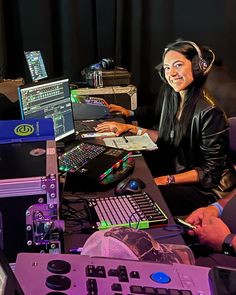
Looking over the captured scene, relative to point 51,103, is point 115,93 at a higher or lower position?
lower

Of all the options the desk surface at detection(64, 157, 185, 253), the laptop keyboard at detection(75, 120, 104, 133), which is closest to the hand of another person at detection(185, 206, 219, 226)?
the desk surface at detection(64, 157, 185, 253)

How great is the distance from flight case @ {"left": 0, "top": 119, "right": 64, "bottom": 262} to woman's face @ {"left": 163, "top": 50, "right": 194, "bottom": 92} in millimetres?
1349

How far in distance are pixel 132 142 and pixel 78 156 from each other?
435 mm

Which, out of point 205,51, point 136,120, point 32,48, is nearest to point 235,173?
point 205,51

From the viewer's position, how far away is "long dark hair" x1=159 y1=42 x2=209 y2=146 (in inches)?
92.0

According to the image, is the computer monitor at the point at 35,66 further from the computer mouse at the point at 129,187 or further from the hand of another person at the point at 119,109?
the computer mouse at the point at 129,187

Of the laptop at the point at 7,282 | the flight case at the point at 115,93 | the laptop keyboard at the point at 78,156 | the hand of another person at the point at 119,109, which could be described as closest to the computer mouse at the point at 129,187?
the laptop keyboard at the point at 78,156

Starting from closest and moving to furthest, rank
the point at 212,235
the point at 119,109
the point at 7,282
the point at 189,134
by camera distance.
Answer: the point at 7,282 → the point at 212,235 → the point at 189,134 → the point at 119,109

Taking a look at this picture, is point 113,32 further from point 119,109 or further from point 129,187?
point 129,187

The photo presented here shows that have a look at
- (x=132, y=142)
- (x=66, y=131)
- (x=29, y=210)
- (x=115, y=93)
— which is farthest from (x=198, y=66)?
(x=29, y=210)

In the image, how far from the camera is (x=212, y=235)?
1630mm

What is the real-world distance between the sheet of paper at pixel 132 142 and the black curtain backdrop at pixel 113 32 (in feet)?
4.24

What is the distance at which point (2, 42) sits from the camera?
3260mm

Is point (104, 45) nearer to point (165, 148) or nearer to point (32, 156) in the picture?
point (165, 148)
